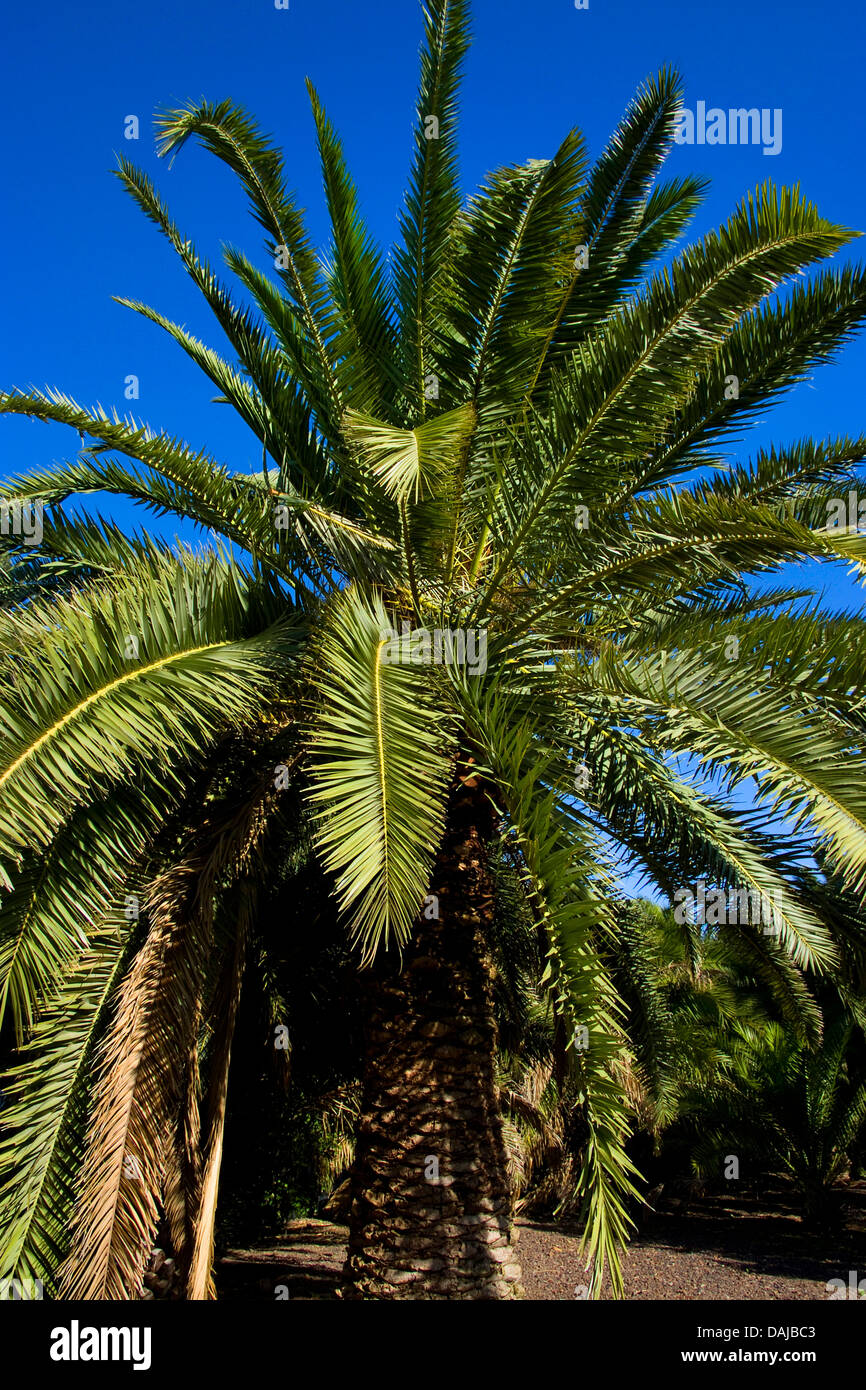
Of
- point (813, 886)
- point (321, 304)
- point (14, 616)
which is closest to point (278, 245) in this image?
point (321, 304)

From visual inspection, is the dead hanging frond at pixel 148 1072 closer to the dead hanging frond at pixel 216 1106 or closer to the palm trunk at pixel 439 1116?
the dead hanging frond at pixel 216 1106

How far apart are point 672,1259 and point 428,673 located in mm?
12384

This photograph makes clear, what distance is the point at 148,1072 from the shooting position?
462cm

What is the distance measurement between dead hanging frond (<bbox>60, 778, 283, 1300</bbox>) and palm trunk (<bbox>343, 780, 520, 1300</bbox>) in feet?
3.54

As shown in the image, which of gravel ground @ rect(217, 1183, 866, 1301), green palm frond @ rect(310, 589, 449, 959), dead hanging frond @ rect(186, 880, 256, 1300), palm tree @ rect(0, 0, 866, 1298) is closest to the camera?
green palm frond @ rect(310, 589, 449, 959)

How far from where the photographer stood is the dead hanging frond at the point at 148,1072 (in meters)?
4.20

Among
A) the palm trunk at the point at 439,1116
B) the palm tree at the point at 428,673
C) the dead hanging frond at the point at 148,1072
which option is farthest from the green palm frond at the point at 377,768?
the palm trunk at the point at 439,1116

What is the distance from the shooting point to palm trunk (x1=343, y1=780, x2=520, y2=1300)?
509 cm

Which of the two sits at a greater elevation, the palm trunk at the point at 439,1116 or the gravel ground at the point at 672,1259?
the palm trunk at the point at 439,1116

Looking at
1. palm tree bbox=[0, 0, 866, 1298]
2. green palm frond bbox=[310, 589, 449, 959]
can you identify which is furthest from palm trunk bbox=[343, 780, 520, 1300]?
green palm frond bbox=[310, 589, 449, 959]

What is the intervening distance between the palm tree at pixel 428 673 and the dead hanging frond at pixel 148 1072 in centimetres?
2

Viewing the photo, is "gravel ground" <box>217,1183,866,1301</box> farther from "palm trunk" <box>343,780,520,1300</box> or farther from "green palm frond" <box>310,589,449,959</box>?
"green palm frond" <box>310,589,449,959</box>

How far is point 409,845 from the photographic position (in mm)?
3695

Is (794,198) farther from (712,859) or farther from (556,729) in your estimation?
(712,859)
